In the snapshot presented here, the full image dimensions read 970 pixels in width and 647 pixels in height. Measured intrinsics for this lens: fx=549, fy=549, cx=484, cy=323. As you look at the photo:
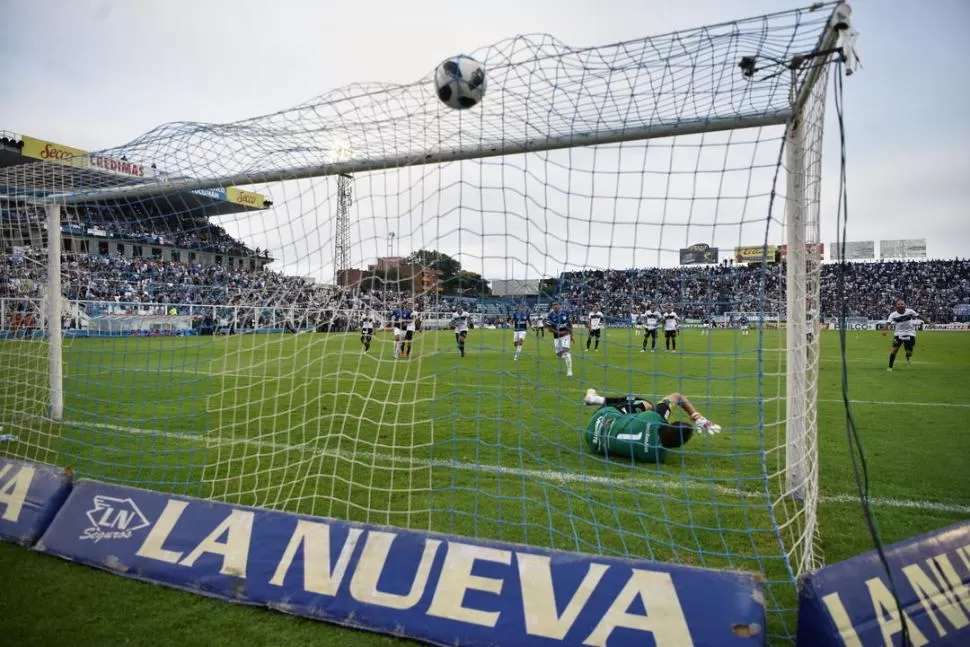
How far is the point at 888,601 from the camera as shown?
2336 millimetres

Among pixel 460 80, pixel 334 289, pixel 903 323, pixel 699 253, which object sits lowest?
pixel 903 323

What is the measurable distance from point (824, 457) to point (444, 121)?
4.97 metres

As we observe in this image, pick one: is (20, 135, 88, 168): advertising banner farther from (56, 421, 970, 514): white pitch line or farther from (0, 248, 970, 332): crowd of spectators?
(56, 421, 970, 514): white pitch line

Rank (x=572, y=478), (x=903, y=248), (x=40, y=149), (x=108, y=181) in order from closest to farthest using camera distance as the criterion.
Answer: (x=572, y=478)
(x=108, y=181)
(x=40, y=149)
(x=903, y=248)

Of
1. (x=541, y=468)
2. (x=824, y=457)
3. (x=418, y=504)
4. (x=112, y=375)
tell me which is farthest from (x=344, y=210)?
(x=112, y=375)

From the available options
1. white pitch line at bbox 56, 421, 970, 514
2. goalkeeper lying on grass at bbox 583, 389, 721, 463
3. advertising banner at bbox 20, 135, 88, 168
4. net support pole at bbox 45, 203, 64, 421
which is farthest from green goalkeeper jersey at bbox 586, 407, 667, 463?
advertising banner at bbox 20, 135, 88, 168

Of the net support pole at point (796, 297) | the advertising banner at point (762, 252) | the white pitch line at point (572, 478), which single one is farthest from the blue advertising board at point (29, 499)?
the net support pole at point (796, 297)

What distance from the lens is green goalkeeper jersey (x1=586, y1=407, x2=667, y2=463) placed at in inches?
202

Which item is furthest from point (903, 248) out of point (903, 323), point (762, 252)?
point (762, 252)

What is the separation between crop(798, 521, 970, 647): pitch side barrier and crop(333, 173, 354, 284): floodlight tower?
4.18m

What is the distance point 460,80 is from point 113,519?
12.4 feet

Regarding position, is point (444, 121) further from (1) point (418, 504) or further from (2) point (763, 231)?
(1) point (418, 504)

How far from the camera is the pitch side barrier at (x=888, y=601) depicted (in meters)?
2.25

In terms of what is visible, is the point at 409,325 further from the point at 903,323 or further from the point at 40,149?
the point at 40,149
